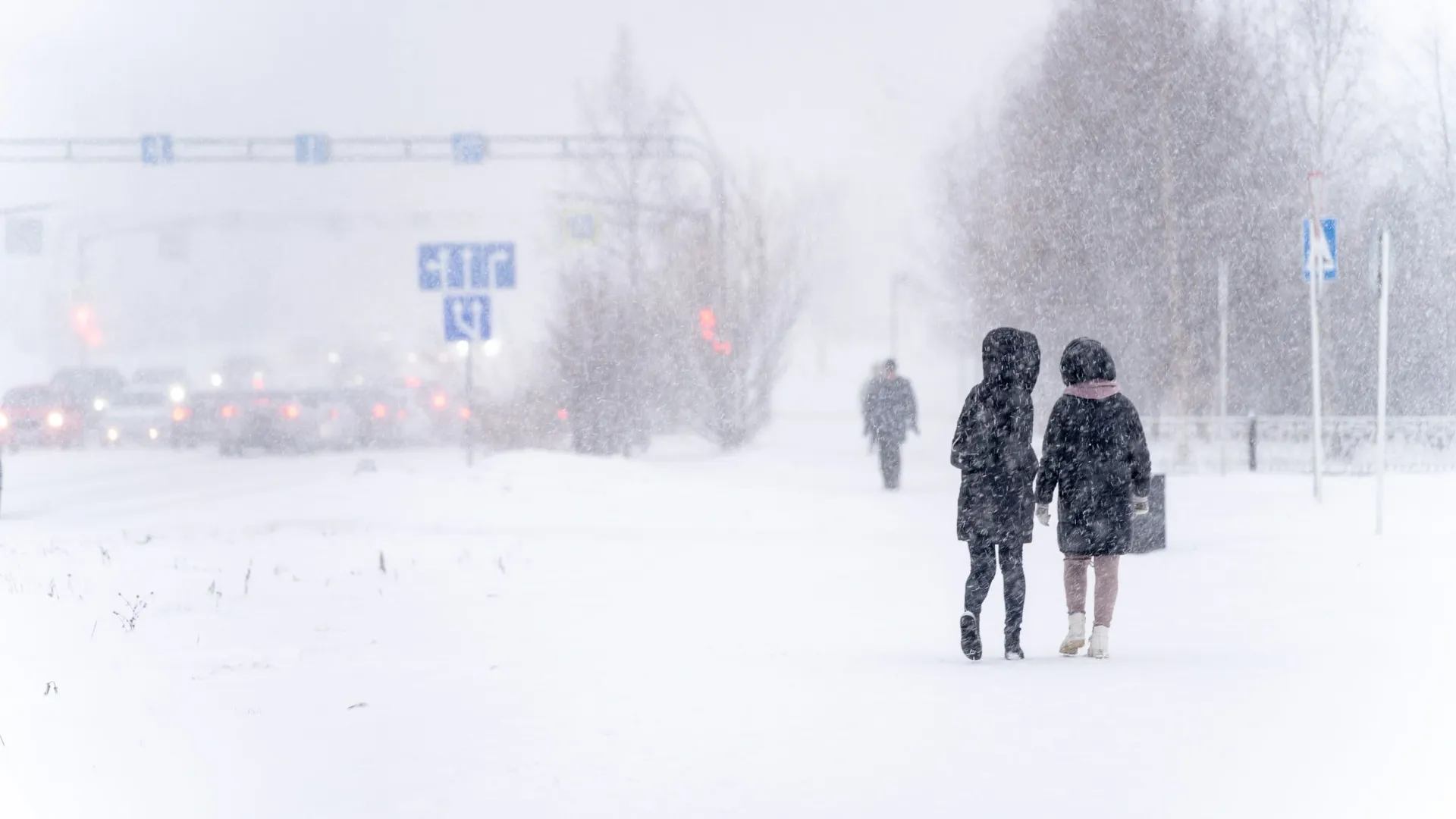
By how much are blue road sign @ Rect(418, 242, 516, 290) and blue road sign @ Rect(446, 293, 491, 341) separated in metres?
0.39

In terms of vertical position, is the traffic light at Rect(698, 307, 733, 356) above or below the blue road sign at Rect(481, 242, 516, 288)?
below

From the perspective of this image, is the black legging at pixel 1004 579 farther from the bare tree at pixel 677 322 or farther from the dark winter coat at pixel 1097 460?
the bare tree at pixel 677 322

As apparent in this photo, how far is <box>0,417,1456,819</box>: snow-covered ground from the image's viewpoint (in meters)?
5.83

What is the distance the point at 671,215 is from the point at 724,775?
32700mm

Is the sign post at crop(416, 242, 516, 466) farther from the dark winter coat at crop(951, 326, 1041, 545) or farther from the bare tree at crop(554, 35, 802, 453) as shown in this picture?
the dark winter coat at crop(951, 326, 1041, 545)

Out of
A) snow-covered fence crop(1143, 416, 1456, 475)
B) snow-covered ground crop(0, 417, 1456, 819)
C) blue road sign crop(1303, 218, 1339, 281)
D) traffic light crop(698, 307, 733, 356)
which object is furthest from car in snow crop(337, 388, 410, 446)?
blue road sign crop(1303, 218, 1339, 281)

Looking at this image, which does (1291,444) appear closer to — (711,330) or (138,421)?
(711,330)

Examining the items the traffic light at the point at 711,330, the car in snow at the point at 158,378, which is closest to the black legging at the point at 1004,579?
the traffic light at the point at 711,330

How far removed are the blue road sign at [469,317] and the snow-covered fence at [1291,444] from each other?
1112 cm

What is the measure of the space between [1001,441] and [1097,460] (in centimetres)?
55

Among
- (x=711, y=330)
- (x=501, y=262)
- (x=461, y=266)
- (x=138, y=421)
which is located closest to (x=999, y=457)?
(x=461, y=266)

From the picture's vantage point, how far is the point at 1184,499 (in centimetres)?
2077

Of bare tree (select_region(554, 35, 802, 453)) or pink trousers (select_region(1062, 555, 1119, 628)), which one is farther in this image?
bare tree (select_region(554, 35, 802, 453))

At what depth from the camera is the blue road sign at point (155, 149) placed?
39.0m
